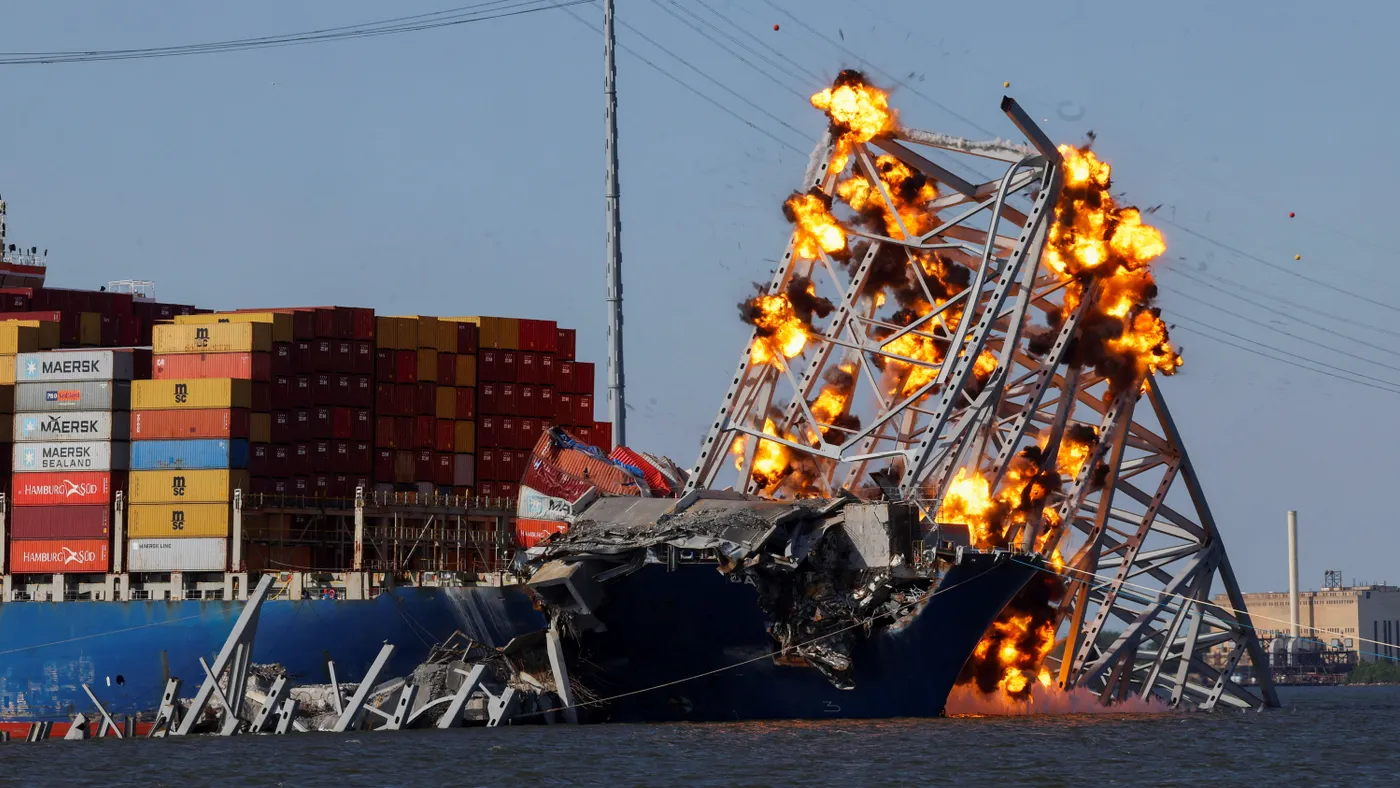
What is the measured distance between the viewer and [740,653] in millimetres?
63281

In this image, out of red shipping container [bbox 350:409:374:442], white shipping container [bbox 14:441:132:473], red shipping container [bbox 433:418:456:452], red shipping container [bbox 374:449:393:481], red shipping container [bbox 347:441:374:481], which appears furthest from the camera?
red shipping container [bbox 433:418:456:452]

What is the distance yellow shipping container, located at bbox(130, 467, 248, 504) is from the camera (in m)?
78.8

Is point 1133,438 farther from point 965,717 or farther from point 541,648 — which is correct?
point 541,648

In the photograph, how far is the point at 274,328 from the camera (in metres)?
81.9

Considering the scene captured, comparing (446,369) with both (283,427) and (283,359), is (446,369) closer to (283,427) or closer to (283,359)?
(283,359)

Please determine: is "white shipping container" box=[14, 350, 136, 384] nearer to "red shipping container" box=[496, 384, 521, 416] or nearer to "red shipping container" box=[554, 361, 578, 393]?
"red shipping container" box=[496, 384, 521, 416]

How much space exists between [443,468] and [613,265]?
12420 mm

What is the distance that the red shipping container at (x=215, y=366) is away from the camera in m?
80.7

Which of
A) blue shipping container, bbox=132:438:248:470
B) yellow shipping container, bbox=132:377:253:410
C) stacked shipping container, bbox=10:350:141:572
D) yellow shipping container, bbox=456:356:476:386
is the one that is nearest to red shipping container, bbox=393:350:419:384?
yellow shipping container, bbox=456:356:476:386

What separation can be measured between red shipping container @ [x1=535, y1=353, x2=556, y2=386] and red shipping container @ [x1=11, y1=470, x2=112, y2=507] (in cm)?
1722

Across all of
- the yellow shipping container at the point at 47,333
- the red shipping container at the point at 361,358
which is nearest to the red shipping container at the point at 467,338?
the red shipping container at the point at 361,358

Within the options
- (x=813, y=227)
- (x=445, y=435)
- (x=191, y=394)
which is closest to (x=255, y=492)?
(x=191, y=394)

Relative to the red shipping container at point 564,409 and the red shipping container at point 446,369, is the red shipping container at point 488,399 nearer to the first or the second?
the red shipping container at point 446,369

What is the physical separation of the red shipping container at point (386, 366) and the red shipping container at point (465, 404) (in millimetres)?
2683
